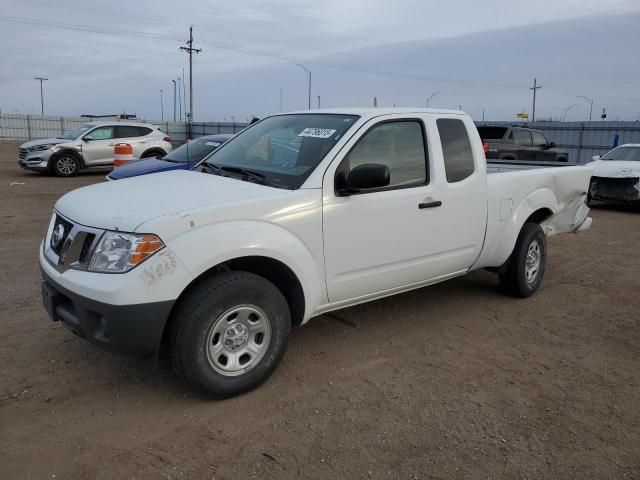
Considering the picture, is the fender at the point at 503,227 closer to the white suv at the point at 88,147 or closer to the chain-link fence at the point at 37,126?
the white suv at the point at 88,147

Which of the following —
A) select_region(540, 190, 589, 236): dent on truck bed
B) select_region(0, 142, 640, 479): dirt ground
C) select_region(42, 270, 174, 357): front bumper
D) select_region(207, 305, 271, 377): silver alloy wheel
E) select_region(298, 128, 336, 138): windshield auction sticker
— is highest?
select_region(298, 128, 336, 138): windshield auction sticker

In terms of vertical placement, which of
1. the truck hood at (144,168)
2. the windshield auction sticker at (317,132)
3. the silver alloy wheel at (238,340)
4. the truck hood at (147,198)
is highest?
the windshield auction sticker at (317,132)

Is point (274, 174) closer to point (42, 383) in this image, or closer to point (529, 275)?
point (42, 383)

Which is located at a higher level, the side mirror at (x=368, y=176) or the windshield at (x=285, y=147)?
the windshield at (x=285, y=147)

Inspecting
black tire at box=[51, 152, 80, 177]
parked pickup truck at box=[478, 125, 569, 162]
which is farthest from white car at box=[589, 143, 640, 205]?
black tire at box=[51, 152, 80, 177]

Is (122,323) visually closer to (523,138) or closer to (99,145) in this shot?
(523,138)

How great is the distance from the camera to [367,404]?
3453 mm

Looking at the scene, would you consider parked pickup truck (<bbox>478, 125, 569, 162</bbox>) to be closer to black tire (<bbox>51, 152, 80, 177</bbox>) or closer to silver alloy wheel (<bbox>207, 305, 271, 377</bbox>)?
black tire (<bbox>51, 152, 80, 177</bbox>)

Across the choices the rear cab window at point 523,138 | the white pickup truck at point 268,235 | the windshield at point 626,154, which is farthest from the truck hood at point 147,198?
the rear cab window at point 523,138

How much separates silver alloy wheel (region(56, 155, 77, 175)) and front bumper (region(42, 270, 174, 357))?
14.5 meters

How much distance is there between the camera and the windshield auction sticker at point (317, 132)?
407 cm

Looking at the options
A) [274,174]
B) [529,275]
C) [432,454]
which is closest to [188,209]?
[274,174]

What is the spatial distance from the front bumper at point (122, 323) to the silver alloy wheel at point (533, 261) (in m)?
3.84

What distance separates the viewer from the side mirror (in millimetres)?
3695
